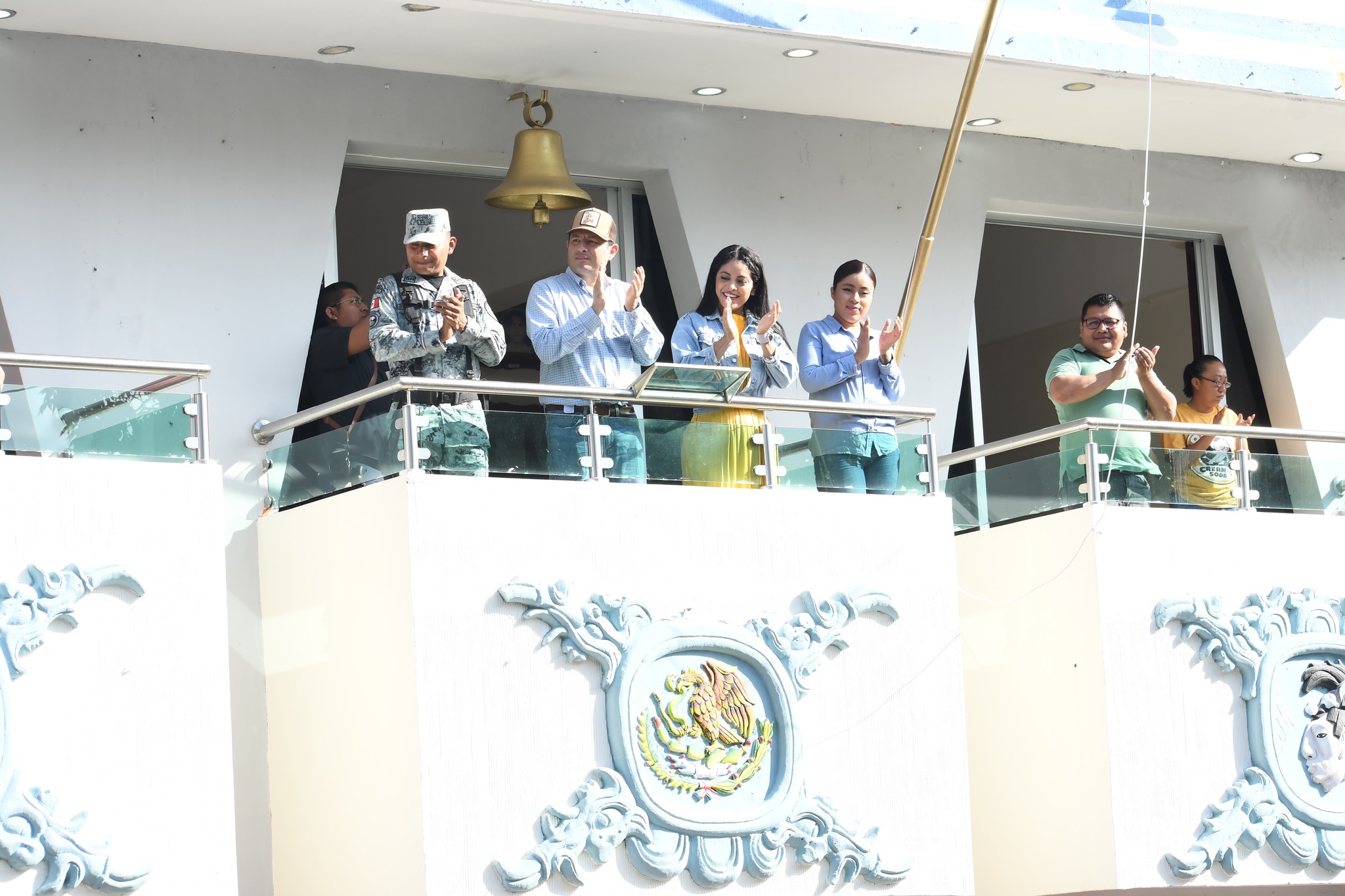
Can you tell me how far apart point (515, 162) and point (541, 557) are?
2618mm

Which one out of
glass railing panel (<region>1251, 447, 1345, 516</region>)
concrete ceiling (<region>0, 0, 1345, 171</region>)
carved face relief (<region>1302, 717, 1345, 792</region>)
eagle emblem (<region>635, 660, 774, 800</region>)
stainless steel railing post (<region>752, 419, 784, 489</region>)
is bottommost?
carved face relief (<region>1302, 717, 1345, 792</region>)

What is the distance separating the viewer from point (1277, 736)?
10.7m

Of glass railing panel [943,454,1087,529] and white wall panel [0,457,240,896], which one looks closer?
white wall panel [0,457,240,896]

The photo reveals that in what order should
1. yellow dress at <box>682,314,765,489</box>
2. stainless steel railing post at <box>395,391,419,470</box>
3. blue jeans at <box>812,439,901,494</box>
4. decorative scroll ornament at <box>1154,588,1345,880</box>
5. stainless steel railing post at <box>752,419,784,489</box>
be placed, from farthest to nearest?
decorative scroll ornament at <box>1154,588,1345,880</box>
blue jeans at <box>812,439,901,494</box>
stainless steel railing post at <box>752,419,784,489</box>
yellow dress at <box>682,314,765,489</box>
stainless steel railing post at <box>395,391,419,470</box>

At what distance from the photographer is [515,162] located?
10.9m

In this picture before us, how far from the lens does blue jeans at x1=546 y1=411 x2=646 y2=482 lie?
927 cm

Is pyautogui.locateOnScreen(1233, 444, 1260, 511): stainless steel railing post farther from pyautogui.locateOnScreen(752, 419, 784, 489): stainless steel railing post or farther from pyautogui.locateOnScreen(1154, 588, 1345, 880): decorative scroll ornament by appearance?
pyautogui.locateOnScreen(752, 419, 784, 489): stainless steel railing post

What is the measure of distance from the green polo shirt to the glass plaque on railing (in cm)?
214

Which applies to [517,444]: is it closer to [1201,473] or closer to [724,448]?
[724,448]

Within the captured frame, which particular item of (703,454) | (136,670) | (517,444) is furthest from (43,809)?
(703,454)

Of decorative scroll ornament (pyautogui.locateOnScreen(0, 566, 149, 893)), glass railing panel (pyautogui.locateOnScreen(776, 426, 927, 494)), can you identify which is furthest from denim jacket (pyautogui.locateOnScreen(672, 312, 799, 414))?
decorative scroll ornament (pyautogui.locateOnScreen(0, 566, 149, 893))

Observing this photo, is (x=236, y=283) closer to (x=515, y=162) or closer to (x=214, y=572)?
(x=515, y=162)

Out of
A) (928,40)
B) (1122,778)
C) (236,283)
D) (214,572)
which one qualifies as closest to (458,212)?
(236,283)

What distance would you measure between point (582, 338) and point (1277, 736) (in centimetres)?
412
